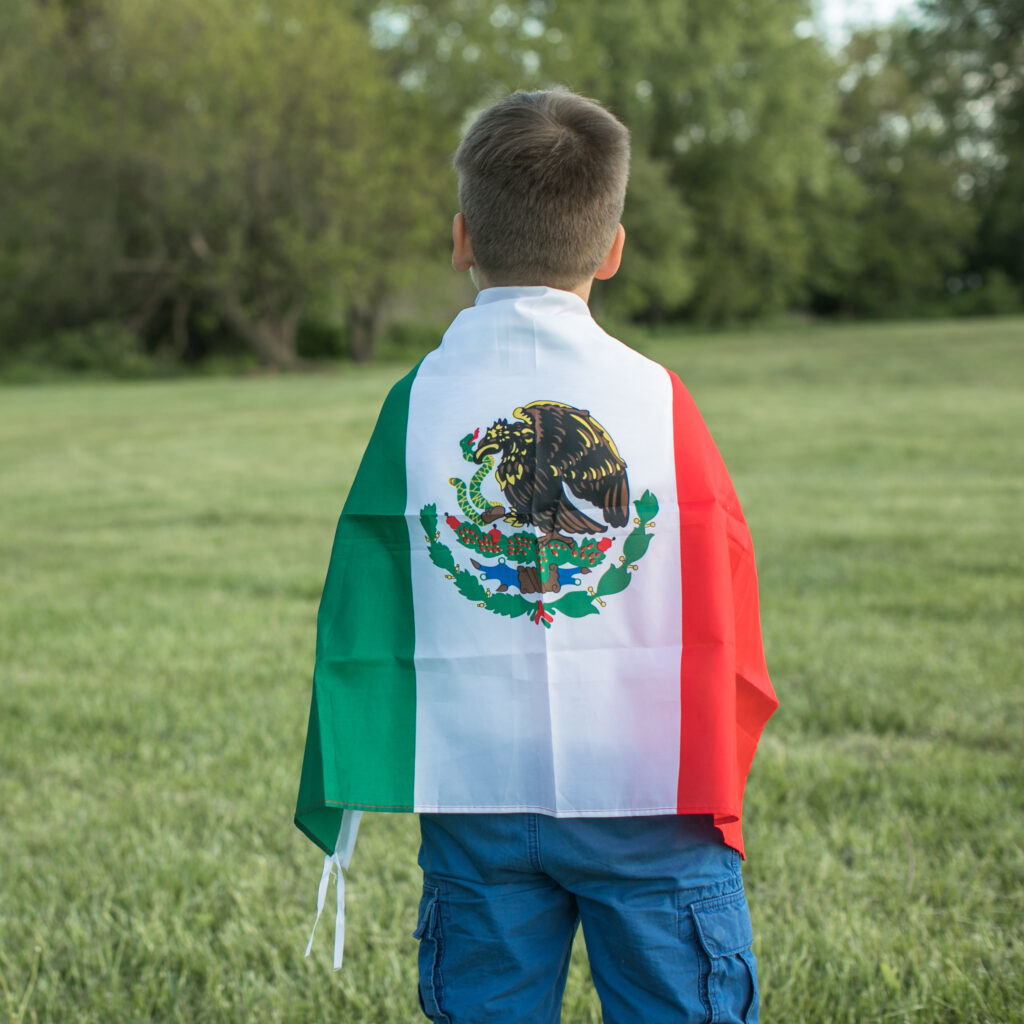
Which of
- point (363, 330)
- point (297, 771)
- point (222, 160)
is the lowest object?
point (297, 771)

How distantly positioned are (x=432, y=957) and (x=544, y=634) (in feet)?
1.74

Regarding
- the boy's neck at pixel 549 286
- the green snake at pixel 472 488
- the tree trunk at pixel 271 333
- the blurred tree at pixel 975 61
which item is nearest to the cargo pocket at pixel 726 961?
the green snake at pixel 472 488

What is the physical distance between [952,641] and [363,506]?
147 inches

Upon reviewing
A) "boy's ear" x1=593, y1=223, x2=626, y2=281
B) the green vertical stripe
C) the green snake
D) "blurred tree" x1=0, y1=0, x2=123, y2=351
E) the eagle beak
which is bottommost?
the green vertical stripe

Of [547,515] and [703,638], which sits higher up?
[547,515]

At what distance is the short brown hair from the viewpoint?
5.10ft

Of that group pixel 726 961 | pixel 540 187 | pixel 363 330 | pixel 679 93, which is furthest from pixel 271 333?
pixel 726 961

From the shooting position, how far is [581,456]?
4.94ft

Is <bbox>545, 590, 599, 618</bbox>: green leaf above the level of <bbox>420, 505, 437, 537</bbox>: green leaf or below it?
below

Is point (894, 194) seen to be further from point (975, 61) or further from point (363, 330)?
point (363, 330)

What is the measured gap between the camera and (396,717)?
157 cm

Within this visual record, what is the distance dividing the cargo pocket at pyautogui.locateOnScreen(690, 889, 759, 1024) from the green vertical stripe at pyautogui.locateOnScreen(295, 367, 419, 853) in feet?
1.53

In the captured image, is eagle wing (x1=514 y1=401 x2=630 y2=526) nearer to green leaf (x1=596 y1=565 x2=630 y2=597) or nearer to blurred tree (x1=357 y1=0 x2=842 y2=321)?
green leaf (x1=596 y1=565 x2=630 y2=597)

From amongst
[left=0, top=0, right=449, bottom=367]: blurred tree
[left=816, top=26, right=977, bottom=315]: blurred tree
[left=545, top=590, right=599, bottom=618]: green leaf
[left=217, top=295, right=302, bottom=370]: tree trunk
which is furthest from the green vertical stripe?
[left=816, top=26, right=977, bottom=315]: blurred tree
